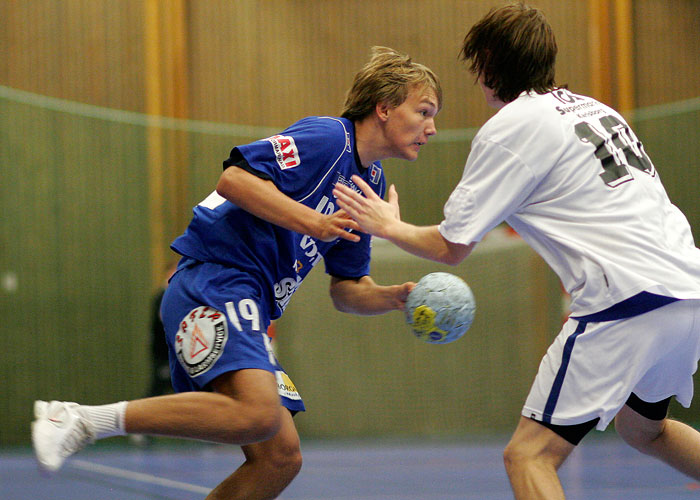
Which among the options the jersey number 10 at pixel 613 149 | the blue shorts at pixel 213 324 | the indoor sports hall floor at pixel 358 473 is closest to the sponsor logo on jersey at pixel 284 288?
the blue shorts at pixel 213 324

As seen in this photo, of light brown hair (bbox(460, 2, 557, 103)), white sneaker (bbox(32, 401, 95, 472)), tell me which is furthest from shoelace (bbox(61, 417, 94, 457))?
light brown hair (bbox(460, 2, 557, 103))

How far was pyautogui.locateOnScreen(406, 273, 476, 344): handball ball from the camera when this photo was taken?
3.06 metres

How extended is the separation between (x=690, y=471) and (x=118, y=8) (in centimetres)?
803

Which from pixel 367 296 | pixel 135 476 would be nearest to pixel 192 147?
pixel 135 476

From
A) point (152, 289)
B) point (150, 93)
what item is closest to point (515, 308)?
point (152, 289)

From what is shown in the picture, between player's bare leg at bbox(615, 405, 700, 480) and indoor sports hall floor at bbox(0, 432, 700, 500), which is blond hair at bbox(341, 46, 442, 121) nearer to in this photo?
player's bare leg at bbox(615, 405, 700, 480)

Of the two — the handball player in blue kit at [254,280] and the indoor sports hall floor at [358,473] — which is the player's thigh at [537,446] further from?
the indoor sports hall floor at [358,473]

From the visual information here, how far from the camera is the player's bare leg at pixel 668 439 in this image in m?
2.74

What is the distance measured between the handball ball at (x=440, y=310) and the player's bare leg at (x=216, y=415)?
27.0 inches

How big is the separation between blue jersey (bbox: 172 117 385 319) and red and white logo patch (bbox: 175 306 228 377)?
0.20m

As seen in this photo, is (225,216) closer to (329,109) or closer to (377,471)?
(377,471)

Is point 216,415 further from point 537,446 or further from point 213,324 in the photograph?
point 537,446

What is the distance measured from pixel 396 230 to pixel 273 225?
599mm

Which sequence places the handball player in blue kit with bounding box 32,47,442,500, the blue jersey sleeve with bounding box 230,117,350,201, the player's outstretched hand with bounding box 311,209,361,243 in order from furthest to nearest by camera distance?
the blue jersey sleeve with bounding box 230,117,350,201, the player's outstretched hand with bounding box 311,209,361,243, the handball player in blue kit with bounding box 32,47,442,500
